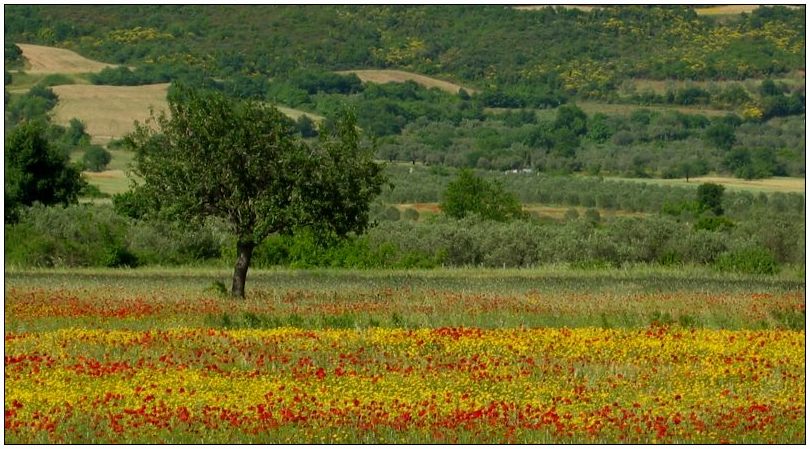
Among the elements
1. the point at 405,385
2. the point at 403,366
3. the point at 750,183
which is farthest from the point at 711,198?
the point at 405,385

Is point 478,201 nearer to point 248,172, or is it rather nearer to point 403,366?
point 248,172

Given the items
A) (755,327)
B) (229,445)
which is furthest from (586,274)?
(229,445)

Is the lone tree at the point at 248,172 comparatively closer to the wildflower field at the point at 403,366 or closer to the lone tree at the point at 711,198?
the wildflower field at the point at 403,366

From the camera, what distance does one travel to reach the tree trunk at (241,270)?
40.2 metres

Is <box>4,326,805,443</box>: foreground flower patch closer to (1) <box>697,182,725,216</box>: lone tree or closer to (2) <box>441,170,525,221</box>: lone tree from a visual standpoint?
(2) <box>441,170,525,221</box>: lone tree

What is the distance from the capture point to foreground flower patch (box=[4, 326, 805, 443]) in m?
19.4

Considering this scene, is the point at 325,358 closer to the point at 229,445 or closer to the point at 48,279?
the point at 229,445

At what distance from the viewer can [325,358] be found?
85.5 feet

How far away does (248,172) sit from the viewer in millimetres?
40062

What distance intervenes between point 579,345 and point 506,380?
13.3 ft

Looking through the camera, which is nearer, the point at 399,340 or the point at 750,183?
the point at 399,340

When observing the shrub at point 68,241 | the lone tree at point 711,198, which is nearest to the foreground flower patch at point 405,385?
the shrub at point 68,241

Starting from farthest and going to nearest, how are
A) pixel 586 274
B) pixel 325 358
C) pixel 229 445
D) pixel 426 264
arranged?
1. pixel 426 264
2. pixel 586 274
3. pixel 325 358
4. pixel 229 445

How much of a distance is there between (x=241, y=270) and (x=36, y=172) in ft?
159
